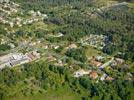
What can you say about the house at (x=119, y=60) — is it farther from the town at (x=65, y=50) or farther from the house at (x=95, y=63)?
the house at (x=95, y=63)

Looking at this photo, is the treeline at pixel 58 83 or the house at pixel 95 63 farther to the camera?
the house at pixel 95 63

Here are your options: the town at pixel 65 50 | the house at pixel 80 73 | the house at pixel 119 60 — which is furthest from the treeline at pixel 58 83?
the house at pixel 119 60

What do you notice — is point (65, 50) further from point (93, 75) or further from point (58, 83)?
point (58, 83)

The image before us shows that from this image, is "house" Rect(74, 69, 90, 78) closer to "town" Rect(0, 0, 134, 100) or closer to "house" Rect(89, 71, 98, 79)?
"town" Rect(0, 0, 134, 100)

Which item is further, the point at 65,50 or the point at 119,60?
the point at 65,50

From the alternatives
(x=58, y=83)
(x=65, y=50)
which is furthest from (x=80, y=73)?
(x=65, y=50)

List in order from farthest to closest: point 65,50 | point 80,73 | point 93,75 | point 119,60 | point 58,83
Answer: point 65,50, point 119,60, point 80,73, point 93,75, point 58,83

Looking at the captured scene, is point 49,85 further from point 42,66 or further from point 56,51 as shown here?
point 56,51

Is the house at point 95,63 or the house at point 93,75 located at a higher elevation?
the house at point 93,75

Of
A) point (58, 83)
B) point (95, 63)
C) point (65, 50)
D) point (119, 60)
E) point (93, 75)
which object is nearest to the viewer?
point (58, 83)

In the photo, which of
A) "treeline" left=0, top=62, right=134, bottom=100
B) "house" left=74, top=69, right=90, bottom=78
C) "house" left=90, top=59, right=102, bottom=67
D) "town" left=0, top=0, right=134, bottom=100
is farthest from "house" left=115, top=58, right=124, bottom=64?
"treeline" left=0, top=62, right=134, bottom=100

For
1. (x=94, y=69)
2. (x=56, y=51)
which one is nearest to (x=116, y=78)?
(x=94, y=69)
